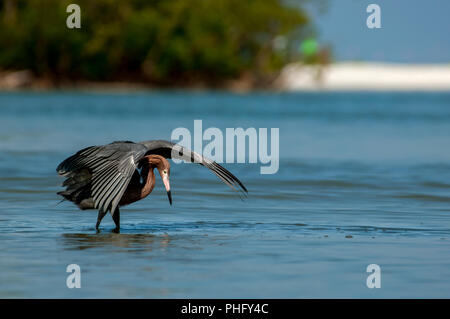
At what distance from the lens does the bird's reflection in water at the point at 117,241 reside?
35.2 feet

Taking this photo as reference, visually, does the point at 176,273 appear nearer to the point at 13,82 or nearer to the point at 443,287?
the point at 443,287

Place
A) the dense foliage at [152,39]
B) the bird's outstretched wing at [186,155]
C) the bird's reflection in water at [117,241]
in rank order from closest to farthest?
the bird's reflection in water at [117,241]
the bird's outstretched wing at [186,155]
the dense foliage at [152,39]

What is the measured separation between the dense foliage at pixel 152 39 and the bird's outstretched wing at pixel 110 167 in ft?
248

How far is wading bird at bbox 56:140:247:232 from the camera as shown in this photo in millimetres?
10672

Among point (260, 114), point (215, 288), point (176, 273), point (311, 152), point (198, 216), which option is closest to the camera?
point (215, 288)

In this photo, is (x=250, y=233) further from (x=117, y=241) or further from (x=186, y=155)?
(x=117, y=241)

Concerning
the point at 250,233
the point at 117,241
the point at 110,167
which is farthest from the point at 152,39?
the point at 110,167

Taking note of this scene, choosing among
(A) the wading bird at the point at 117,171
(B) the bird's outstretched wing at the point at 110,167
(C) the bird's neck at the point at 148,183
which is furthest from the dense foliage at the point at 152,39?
(B) the bird's outstretched wing at the point at 110,167

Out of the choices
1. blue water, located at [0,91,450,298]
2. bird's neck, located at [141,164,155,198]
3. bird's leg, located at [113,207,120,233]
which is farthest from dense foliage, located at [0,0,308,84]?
bird's neck, located at [141,164,155,198]

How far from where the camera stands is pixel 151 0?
319ft

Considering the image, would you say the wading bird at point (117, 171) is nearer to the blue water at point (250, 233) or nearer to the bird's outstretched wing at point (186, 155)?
the bird's outstretched wing at point (186, 155)

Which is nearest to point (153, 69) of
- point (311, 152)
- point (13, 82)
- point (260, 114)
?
point (13, 82)

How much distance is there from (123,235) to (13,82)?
76.9 m

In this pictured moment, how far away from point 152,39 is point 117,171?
84480 mm
